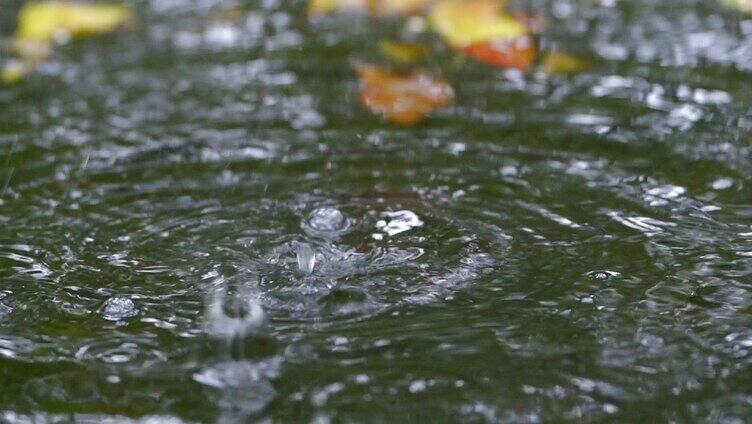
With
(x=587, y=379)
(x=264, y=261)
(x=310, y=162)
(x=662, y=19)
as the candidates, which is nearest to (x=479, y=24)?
(x=662, y=19)

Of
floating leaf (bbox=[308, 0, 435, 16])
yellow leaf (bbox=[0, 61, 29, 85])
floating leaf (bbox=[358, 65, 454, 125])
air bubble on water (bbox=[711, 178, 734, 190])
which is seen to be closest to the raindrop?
air bubble on water (bbox=[711, 178, 734, 190])

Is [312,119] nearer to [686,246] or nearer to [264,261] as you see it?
[264,261]

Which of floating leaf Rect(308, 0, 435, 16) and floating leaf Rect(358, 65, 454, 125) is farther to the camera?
floating leaf Rect(308, 0, 435, 16)

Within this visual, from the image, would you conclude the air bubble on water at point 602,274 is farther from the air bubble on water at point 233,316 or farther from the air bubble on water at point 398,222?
the air bubble on water at point 233,316

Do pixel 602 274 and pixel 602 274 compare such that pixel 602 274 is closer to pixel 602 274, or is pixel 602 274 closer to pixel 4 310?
pixel 602 274

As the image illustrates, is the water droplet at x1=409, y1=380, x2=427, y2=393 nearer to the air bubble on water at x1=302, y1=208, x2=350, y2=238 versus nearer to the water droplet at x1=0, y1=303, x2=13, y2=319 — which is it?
the air bubble on water at x1=302, y1=208, x2=350, y2=238

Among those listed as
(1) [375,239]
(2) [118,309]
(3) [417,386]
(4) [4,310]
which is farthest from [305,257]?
(4) [4,310]

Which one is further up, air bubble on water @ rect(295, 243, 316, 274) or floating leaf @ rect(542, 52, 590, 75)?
floating leaf @ rect(542, 52, 590, 75)

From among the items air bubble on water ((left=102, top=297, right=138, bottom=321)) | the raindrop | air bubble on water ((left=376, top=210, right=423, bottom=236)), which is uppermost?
air bubble on water ((left=376, top=210, right=423, bottom=236))
